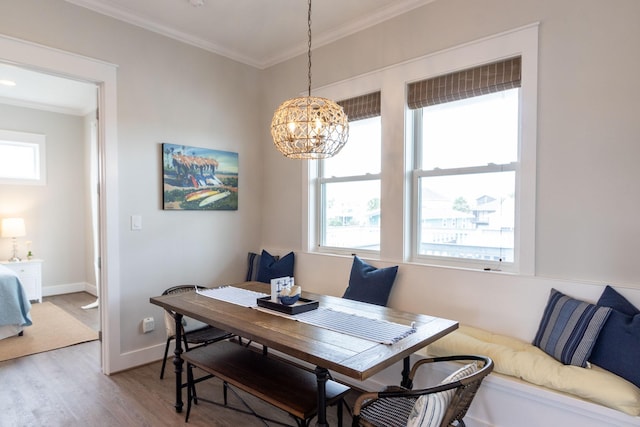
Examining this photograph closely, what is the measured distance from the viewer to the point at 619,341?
1868 mm

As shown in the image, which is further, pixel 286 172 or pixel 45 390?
pixel 286 172

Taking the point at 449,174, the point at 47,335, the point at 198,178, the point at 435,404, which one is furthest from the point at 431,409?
the point at 47,335

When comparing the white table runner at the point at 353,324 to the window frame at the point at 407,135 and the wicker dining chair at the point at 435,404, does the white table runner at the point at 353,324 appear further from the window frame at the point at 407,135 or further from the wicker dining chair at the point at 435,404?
the window frame at the point at 407,135

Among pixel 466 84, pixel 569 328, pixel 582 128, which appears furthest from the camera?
pixel 466 84

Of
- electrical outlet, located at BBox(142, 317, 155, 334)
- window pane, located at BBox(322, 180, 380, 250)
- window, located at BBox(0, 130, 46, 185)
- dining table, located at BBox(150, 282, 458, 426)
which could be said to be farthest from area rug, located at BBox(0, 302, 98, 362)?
window pane, located at BBox(322, 180, 380, 250)

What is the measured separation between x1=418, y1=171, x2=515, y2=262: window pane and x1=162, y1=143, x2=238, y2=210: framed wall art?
1.96 metres

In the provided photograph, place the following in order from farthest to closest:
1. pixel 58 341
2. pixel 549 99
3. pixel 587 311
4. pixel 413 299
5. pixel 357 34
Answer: pixel 58 341 → pixel 357 34 → pixel 413 299 → pixel 549 99 → pixel 587 311

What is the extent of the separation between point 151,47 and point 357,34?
1820 millimetres

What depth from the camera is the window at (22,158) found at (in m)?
5.30

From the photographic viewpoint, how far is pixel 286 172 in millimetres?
3928

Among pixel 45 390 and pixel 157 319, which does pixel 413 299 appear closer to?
pixel 157 319

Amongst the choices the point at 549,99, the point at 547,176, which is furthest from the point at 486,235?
the point at 549,99

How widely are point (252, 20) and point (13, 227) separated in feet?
14.8

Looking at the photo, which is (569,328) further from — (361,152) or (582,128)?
(361,152)
